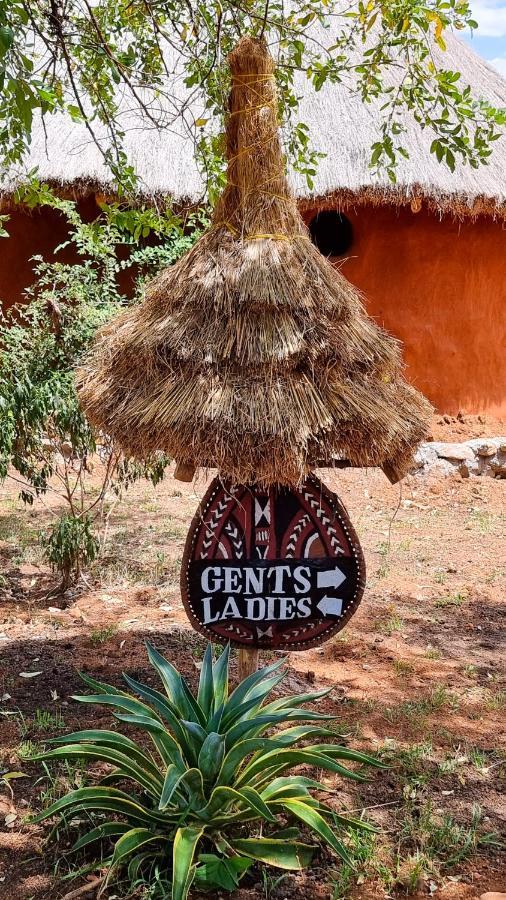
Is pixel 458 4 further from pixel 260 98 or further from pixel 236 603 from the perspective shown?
pixel 236 603

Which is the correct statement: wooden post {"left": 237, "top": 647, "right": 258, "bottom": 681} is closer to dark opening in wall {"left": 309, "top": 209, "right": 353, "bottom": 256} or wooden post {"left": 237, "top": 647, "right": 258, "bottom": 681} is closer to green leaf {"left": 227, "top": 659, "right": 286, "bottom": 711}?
green leaf {"left": 227, "top": 659, "right": 286, "bottom": 711}

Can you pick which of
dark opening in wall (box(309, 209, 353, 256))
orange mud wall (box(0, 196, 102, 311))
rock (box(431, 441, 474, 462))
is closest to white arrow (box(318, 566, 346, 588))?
rock (box(431, 441, 474, 462))

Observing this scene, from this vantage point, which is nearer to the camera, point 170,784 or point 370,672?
point 170,784

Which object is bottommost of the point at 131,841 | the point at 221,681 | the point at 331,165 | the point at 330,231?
the point at 131,841

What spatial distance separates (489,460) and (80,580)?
506 cm

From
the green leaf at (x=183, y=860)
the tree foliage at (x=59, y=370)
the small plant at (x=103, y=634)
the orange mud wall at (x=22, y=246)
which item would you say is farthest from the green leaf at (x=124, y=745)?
the orange mud wall at (x=22, y=246)

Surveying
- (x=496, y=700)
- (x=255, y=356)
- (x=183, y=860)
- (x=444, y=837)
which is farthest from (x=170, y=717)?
(x=496, y=700)

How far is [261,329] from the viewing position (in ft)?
8.82

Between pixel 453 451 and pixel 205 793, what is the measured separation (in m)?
6.52

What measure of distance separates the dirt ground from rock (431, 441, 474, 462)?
949 mm

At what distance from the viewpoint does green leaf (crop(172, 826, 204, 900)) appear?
2.16 meters

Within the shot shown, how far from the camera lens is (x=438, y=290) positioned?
28.5 ft

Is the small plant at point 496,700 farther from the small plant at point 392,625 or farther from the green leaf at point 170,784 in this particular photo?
the green leaf at point 170,784

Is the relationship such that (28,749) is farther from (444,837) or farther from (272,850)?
(444,837)
